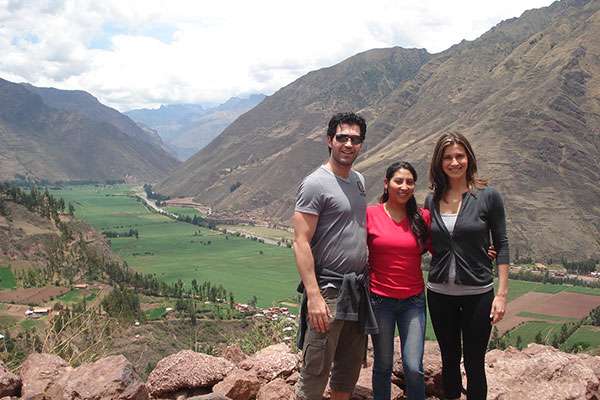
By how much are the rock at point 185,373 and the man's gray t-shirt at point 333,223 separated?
2.52 metres

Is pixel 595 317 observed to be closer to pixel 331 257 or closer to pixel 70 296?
pixel 70 296

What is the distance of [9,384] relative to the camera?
6.34 meters

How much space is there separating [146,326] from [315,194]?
58.1 meters

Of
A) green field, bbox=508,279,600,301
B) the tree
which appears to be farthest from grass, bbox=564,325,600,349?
green field, bbox=508,279,600,301

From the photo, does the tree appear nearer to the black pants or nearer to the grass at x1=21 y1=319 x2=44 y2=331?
the grass at x1=21 y1=319 x2=44 y2=331

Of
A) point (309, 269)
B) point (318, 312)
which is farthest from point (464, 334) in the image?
point (309, 269)

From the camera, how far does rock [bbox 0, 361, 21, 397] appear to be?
20.7 feet

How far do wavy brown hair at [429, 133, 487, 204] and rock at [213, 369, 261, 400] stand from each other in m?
2.99

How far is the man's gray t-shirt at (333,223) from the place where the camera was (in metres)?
5.07

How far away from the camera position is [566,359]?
697 centimetres

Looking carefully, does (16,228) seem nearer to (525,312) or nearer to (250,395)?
(525,312)

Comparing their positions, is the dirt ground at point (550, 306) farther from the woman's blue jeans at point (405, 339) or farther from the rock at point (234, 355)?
the woman's blue jeans at point (405, 339)

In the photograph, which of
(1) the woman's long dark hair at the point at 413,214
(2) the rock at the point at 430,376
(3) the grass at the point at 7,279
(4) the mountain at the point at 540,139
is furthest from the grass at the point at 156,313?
(1) the woman's long dark hair at the point at 413,214

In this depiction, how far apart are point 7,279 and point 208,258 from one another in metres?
53.1
